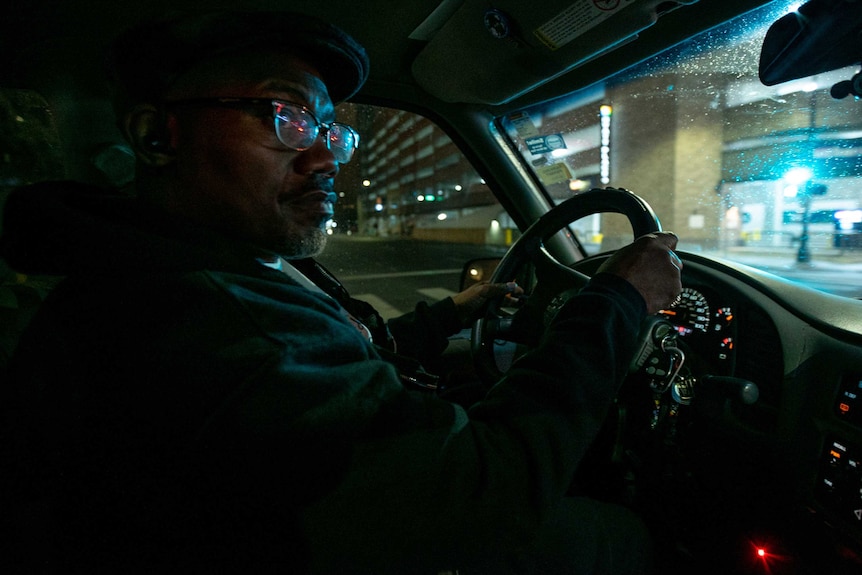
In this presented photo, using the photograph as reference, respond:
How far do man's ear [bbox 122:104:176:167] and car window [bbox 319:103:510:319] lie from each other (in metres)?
0.52

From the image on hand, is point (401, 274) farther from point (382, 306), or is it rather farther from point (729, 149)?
point (729, 149)

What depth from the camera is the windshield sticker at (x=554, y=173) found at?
283 centimetres

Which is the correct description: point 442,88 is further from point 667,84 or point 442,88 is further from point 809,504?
point 809,504

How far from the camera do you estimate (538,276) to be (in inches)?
81.4

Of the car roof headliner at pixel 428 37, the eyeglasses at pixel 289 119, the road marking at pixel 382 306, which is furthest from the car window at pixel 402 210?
the car roof headliner at pixel 428 37

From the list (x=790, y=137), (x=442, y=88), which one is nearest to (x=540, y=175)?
(x=442, y=88)

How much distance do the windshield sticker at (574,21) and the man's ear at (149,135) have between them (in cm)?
154

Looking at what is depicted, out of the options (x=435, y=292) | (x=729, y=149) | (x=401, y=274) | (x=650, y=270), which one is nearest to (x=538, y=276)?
(x=650, y=270)

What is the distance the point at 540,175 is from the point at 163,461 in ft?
8.60

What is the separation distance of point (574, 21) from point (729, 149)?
3.31ft

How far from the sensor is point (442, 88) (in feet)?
8.70

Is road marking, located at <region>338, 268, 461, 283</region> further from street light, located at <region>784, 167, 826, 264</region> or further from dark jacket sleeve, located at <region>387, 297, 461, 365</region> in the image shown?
street light, located at <region>784, 167, 826, 264</region>

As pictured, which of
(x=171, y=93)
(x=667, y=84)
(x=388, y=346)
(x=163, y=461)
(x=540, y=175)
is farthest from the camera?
(x=540, y=175)

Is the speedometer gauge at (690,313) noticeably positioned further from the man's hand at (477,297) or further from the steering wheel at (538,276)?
the man's hand at (477,297)
